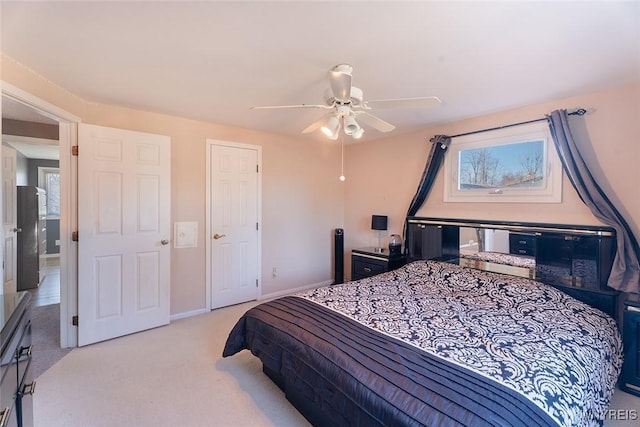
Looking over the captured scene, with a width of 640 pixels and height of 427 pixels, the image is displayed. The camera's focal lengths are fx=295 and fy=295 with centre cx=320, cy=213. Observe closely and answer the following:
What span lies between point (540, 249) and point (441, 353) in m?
1.89

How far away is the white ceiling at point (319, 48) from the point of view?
1.54m

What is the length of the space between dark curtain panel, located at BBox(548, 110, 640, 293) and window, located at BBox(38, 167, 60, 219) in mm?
9150

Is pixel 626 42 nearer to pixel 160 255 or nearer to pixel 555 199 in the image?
pixel 555 199

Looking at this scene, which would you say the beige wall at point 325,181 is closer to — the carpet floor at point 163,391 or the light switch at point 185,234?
the light switch at point 185,234

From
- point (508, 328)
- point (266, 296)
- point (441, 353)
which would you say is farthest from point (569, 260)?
point (266, 296)

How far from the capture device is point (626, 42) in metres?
1.80

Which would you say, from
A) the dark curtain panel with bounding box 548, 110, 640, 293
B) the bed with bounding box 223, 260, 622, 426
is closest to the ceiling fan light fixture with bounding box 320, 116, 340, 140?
the bed with bounding box 223, 260, 622, 426

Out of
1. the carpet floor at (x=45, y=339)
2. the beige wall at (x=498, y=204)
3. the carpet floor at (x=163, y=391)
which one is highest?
the beige wall at (x=498, y=204)

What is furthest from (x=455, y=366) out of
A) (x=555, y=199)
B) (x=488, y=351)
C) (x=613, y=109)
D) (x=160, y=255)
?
(x=160, y=255)

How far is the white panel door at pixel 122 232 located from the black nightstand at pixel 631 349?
4.14 metres

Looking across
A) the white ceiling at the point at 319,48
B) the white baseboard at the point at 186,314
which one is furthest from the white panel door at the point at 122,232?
the white ceiling at the point at 319,48

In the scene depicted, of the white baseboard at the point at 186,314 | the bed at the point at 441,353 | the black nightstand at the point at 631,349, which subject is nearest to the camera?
the bed at the point at 441,353

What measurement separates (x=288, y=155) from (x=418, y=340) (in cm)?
328

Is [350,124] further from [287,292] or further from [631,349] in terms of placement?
[287,292]
